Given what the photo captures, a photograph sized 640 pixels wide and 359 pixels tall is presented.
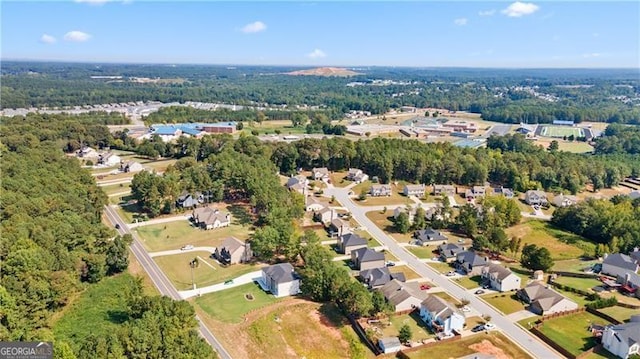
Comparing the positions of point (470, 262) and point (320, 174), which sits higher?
point (320, 174)

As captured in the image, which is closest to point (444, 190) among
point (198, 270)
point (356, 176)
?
point (356, 176)

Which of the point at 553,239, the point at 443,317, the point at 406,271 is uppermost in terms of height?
the point at 443,317

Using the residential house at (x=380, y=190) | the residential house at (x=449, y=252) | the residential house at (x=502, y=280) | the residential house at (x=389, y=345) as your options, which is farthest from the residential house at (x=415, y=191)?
the residential house at (x=389, y=345)

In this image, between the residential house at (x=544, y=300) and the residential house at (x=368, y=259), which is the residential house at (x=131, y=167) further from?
the residential house at (x=544, y=300)

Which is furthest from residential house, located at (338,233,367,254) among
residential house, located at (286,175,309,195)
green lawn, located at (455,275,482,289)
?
residential house, located at (286,175,309,195)

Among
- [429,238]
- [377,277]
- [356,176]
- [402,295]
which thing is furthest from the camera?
[356,176]

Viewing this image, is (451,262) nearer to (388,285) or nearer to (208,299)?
(388,285)

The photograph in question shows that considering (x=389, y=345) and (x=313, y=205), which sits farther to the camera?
(x=313, y=205)

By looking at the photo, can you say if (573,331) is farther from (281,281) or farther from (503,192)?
(503,192)
